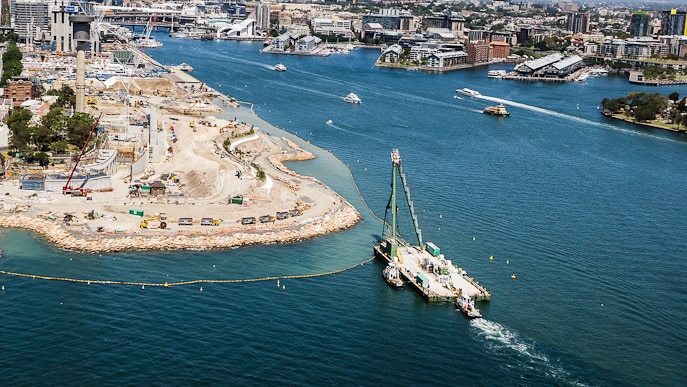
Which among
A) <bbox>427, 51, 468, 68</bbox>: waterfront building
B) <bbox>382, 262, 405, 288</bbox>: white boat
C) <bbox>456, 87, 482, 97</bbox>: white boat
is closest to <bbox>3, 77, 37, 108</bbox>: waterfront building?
<bbox>382, 262, 405, 288</bbox>: white boat

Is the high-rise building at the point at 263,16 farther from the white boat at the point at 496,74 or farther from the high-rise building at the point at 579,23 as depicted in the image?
the white boat at the point at 496,74

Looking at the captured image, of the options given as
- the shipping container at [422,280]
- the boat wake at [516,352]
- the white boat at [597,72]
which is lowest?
the boat wake at [516,352]

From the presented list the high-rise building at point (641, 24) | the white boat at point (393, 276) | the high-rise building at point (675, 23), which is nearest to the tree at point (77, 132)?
the white boat at point (393, 276)

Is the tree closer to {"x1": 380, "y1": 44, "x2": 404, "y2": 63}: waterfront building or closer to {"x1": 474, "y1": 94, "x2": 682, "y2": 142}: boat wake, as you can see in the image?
{"x1": 474, "y1": 94, "x2": 682, "y2": 142}: boat wake

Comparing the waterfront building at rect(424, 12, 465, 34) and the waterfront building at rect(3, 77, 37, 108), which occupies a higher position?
the waterfront building at rect(424, 12, 465, 34)

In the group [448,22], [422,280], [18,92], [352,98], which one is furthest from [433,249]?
[448,22]

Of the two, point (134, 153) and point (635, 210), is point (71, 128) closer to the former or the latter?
point (134, 153)

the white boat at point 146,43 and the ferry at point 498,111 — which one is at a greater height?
the white boat at point 146,43
